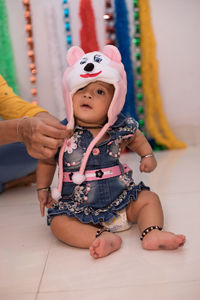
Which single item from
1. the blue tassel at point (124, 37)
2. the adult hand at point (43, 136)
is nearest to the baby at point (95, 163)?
the adult hand at point (43, 136)

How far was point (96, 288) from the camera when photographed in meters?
0.75

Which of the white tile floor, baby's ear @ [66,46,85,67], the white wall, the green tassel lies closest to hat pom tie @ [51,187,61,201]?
the white tile floor

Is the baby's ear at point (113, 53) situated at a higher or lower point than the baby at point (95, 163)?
higher

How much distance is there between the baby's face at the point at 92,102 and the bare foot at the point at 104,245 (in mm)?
336

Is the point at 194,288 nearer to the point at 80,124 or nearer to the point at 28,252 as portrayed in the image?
the point at 28,252

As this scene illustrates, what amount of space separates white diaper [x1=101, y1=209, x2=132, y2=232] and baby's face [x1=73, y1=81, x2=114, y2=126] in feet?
0.92

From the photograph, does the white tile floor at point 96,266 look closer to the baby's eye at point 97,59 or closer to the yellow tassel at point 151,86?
the baby's eye at point 97,59

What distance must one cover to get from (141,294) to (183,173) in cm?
102

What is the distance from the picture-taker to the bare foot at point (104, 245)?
2.88ft

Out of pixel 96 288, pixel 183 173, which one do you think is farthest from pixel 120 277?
pixel 183 173

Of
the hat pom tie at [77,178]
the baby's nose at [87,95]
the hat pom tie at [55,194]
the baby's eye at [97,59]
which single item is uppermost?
the baby's eye at [97,59]

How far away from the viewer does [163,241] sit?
0.88 m

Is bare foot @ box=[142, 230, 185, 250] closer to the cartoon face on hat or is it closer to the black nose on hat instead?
the cartoon face on hat

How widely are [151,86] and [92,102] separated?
135 centimetres
